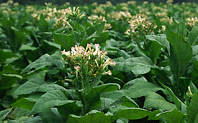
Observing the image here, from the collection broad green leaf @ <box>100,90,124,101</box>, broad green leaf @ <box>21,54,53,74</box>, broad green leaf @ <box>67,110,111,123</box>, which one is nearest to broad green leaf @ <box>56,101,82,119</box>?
broad green leaf @ <box>67,110,111,123</box>

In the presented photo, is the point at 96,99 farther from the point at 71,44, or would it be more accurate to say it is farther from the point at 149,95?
the point at 71,44

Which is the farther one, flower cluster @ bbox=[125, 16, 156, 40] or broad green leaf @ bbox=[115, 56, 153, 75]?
flower cluster @ bbox=[125, 16, 156, 40]

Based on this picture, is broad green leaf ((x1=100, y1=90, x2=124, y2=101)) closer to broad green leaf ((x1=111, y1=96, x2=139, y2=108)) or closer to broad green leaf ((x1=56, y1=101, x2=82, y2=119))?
broad green leaf ((x1=111, y1=96, x2=139, y2=108))

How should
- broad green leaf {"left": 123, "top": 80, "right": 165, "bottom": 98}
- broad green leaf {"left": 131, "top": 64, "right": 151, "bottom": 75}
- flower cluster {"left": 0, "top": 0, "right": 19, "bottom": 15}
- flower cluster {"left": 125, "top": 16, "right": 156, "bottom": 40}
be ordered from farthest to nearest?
1. flower cluster {"left": 0, "top": 0, "right": 19, "bottom": 15}
2. flower cluster {"left": 125, "top": 16, "right": 156, "bottom": 40}
3. broad green leaf {"left": 131, "top": 64, "right": 151, "bottom": 75}
4. broad green leaf {"left": 123, "top": 80, "right": 165, "bottom": 98}

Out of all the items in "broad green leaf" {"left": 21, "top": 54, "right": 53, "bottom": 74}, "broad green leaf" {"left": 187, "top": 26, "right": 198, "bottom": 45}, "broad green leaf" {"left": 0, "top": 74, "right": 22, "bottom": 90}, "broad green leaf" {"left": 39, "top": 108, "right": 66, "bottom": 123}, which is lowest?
"broad green leaf" {"left": 0, "top": 74, "right": 22, "bottom": 90}

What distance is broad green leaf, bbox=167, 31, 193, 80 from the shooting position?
2.25 metres

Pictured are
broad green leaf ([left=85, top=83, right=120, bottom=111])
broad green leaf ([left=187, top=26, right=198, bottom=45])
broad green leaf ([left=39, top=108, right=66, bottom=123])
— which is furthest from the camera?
broad green leaf ([left=187, top=26, right=198, bottom=45])

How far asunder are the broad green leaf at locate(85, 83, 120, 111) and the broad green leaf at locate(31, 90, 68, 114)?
216mm

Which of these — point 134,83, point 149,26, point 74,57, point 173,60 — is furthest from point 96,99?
point 149,26

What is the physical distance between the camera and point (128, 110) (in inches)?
67.8

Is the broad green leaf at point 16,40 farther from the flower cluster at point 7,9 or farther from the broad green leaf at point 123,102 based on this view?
the broad green leaf at point 123,102

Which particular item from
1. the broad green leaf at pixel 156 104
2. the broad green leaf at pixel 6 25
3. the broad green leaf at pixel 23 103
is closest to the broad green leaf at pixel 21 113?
the broad green leaf at pixel 23 103

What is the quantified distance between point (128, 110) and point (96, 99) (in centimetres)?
37

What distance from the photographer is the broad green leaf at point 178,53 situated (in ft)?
7.40
